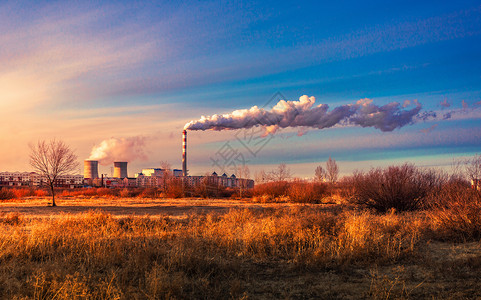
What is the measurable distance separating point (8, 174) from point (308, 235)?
13251 cm

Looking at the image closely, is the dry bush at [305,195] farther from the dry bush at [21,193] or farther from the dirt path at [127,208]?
the dry bush at [21,193]

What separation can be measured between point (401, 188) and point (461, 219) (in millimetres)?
8350

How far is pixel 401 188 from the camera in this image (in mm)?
19859

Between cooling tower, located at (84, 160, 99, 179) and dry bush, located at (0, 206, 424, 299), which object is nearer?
dry bush, located at (0, 206, 424, 299)

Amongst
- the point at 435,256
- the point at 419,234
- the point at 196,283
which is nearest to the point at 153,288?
the point at 196,283

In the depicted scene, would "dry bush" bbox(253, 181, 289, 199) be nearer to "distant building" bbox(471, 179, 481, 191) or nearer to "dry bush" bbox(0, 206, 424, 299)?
"distant building" bbox(471, 179, 481, 191)

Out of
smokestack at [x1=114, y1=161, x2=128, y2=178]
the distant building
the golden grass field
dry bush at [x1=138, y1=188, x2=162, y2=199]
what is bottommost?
dry bush at [x1=138, y1=188, x2=162, y2=199]

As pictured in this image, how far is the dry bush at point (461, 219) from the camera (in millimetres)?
11367

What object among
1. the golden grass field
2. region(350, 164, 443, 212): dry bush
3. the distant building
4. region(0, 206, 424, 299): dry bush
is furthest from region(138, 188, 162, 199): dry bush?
the distant building

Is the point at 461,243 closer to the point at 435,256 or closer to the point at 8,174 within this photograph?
the point at 435,256

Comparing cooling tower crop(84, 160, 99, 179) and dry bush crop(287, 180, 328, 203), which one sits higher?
cooling tower crop(84, 160, 99, 179)

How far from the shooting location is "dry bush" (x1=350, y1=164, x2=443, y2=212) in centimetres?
1989

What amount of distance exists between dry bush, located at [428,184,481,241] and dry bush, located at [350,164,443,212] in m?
7.29

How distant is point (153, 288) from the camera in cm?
609
